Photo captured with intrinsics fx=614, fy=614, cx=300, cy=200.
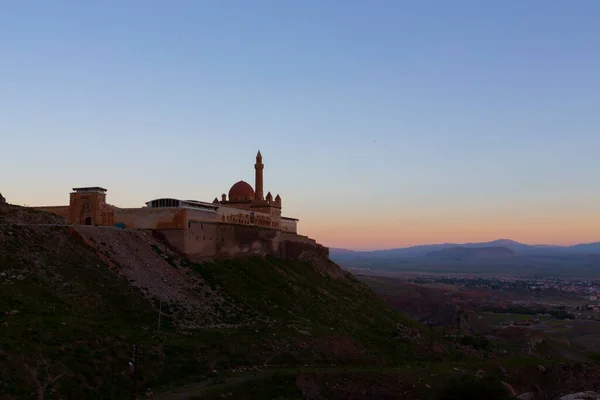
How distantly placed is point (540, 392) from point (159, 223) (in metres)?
28.5

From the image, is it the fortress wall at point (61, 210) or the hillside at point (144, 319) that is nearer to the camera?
the hillside at point (144, 319)

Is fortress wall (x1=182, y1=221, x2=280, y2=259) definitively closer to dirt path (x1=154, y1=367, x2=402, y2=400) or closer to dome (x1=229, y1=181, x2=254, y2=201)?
dome (x1=229, y1=181, x2=254, y2=201)

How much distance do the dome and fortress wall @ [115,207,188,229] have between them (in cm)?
2033

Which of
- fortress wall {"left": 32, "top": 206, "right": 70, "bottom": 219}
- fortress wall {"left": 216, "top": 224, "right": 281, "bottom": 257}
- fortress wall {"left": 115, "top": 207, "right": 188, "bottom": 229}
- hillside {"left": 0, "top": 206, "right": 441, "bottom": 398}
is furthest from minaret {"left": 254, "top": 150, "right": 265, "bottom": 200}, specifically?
fortress wall {"left": 32, "top": 206, "right": 70, "bottom": 219}

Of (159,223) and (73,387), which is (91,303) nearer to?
(73,387)

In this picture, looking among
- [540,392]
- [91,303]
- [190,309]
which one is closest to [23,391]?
[91,303]

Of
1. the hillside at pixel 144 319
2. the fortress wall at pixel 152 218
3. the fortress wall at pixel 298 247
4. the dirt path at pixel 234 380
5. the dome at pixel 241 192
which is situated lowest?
the dirt path at pixel 234 380

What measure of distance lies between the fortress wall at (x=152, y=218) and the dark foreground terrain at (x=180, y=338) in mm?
2033

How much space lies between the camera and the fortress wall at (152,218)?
45.8 metres

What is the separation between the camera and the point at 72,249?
37.1m

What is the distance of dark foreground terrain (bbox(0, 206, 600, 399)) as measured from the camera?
2555cm

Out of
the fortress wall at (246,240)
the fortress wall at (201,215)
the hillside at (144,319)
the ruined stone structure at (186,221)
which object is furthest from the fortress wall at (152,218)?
the fortress wall at (246,240)

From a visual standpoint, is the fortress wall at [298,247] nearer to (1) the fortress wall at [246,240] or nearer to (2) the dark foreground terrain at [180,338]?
(1) the fortress wall at [246,240]

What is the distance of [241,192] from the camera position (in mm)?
66812
